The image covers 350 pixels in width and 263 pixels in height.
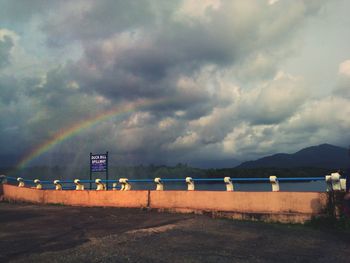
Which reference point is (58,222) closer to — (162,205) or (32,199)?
(162,205)

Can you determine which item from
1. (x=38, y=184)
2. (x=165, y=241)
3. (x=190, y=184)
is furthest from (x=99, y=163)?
(x=165, y=241)

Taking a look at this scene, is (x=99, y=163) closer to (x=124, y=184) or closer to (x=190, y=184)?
(x=124, y=184)

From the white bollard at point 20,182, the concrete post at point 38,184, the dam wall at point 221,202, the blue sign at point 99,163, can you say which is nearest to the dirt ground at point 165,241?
the dam wall at point 221,202

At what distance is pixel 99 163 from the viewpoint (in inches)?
961

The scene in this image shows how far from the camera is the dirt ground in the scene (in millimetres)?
7172

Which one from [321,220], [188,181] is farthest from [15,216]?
[321,220]

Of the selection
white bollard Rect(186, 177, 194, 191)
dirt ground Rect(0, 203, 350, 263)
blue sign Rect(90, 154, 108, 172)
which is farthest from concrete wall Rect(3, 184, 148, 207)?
blue sign Rect(90, 154, 108, 172)

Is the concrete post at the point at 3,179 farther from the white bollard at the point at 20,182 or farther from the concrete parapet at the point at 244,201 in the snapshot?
the concrete parapet at the point at 244,201

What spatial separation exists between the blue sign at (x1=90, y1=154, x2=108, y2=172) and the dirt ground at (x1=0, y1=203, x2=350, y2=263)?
11405mm

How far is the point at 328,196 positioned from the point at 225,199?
3.46 meters

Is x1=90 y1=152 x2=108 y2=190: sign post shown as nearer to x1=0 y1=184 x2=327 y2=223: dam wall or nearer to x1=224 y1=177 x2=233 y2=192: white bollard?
x1=0 y1=184 x2=327 y2=223: dam wall

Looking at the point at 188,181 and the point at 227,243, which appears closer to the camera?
the point at 227,243

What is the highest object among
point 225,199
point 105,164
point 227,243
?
point 105,164

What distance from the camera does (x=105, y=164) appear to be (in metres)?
24.3
